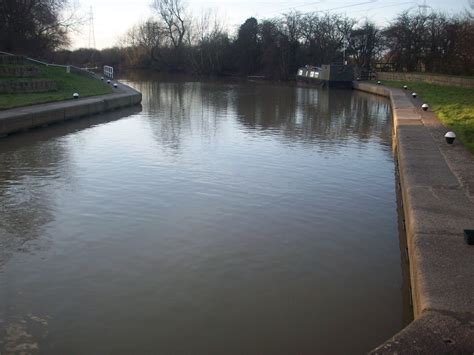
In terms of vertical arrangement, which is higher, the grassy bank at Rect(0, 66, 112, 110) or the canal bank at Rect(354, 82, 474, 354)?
the grassy bank at Rect(0, 66, 112, 110)

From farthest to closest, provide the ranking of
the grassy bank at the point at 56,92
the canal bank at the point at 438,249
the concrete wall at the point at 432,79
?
1. the concrete wall at the point at 432,79
2. the grassy bank at the point at 56,92
3. the canal bank at the point at 438,249

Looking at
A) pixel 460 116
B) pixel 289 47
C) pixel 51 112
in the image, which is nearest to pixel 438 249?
pixel 460 116

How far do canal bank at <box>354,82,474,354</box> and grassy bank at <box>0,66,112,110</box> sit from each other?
12.4m

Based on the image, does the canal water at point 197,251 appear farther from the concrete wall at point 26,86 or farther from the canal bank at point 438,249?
the concrete wall at point 26,86

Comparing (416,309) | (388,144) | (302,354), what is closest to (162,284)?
(302,354)

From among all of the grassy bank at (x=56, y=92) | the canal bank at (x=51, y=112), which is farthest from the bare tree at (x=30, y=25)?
the canal bank at (x=51, y=112)

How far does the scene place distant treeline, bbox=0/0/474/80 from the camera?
4360 centimetres

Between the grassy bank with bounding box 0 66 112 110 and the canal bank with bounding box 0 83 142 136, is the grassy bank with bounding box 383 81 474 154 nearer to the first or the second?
the canal bank with bounding box 0 83 142 136

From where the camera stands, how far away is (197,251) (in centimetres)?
600

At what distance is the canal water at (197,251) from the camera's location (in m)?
4.36

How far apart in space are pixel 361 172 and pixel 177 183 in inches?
146

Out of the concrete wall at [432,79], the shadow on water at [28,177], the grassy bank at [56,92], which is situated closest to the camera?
the shadow on water at [28,177]

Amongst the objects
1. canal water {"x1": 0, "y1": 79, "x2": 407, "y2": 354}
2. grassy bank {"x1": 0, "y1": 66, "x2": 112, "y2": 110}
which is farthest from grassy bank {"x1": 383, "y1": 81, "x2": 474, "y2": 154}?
grassy bank {"x1": 0, "y1": 66, "x2": 112, "y2": 110}

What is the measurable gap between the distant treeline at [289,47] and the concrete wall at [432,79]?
182 centimetres
